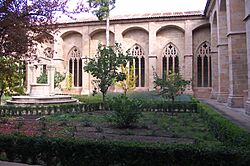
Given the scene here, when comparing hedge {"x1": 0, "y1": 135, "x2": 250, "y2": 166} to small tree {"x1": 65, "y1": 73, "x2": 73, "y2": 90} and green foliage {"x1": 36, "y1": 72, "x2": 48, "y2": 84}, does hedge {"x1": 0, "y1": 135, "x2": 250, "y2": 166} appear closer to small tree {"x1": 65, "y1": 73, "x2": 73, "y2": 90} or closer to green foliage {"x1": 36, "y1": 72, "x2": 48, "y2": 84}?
green foliage {"x1": 36, "y1": 72, "x2": 48, "y2": 84}

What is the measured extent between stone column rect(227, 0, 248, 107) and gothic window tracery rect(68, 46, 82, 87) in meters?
19.4

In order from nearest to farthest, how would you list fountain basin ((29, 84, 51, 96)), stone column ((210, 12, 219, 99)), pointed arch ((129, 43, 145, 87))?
fountain basin ((29, 84, 51, 96)) < stone column ((210, 12, 219, 99)) < pointed arch ((129, 43, 145, 87))

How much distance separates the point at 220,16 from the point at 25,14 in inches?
634

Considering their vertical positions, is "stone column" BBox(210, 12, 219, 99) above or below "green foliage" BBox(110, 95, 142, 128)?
above

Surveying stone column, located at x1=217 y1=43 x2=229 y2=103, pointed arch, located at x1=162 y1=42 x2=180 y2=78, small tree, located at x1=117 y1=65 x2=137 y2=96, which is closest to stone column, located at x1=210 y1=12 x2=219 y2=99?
stone column, located at x1=217 y1=43 x2=229 y2=103

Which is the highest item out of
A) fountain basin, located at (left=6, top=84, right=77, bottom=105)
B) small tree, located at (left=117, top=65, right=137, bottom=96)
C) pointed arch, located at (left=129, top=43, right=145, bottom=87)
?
pointed arch, located at (left=129, top=43, right=145, bottom=87)

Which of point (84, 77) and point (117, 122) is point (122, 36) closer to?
point (84, 77)

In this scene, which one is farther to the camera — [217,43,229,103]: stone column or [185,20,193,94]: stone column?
[185,20,193,94]: stone column

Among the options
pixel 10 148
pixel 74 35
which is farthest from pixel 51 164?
pixel 74 35

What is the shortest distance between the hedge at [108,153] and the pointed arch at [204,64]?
23.7 meters

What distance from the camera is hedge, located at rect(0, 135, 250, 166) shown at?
4.39 metres

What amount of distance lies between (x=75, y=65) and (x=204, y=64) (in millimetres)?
14335

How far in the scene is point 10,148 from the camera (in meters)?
5.18

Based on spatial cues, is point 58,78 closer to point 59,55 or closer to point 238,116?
point 59,55
